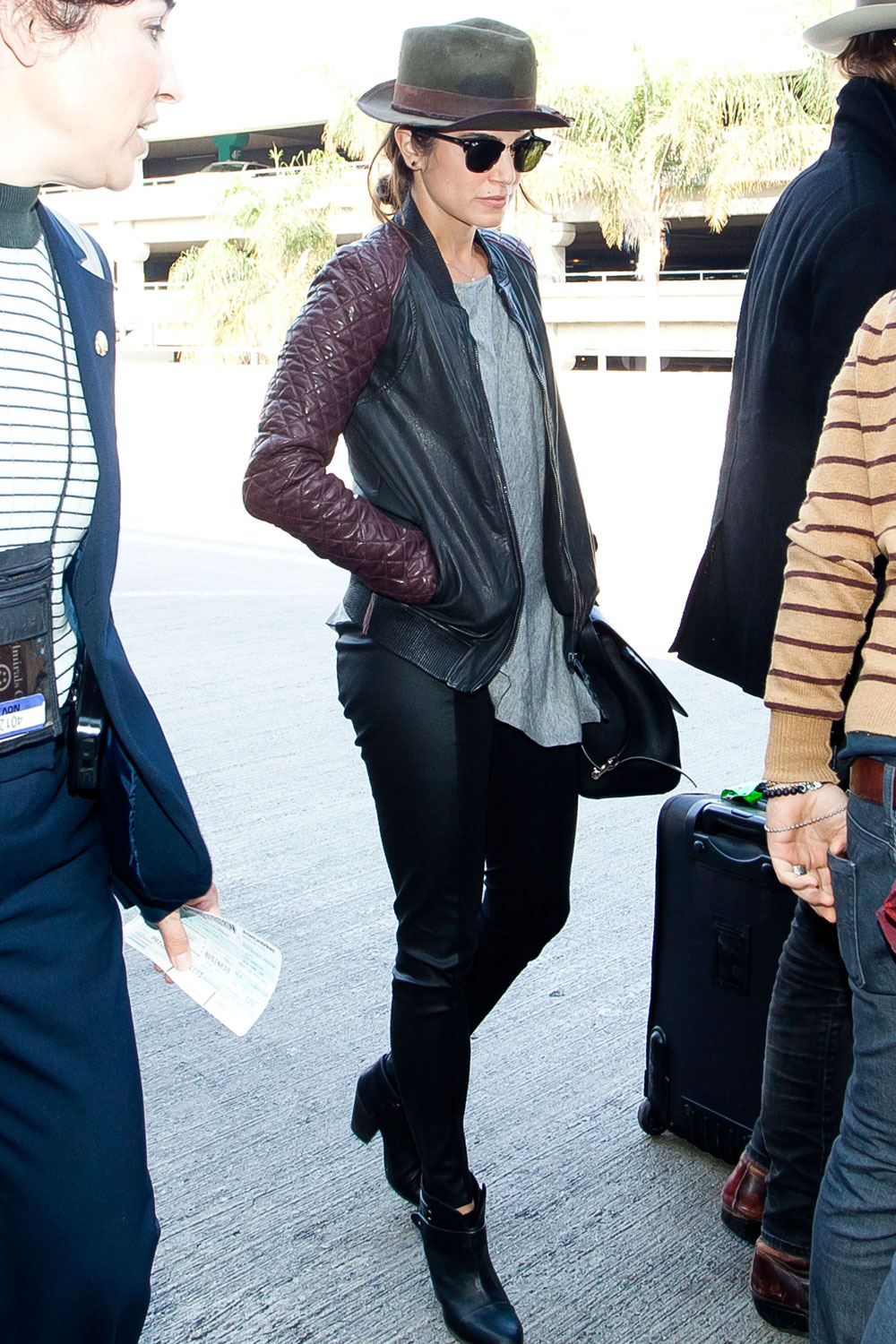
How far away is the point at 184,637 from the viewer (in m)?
7.73

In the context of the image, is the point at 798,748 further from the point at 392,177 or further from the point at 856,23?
the point at 392,177

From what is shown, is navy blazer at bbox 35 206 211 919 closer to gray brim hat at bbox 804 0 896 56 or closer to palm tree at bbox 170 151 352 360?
gray brim hat at bbox 804 0 896 56

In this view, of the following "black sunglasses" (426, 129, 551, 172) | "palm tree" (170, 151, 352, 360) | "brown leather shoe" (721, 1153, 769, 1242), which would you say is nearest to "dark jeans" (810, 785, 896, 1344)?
"brown leather shoe" (721, 1153, 769, 1242)

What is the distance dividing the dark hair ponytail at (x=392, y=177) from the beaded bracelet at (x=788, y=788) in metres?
1.25

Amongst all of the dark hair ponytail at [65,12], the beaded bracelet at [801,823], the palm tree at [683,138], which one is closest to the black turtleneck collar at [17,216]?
the dark hair ponytail at [65,12]

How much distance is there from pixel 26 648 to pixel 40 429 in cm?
27

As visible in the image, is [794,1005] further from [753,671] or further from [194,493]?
[194,493]

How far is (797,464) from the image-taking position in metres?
2.53

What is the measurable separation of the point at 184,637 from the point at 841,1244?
6346mm

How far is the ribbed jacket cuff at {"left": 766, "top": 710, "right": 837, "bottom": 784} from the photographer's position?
6.29ft

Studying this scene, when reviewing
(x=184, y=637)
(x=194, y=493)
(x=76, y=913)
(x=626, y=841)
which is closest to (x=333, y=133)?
(x=194, y=493)

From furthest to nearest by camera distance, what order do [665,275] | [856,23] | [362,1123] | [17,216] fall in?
1. [665,275]
2. [362,1123]
3. [856,23]
4. [17,216]

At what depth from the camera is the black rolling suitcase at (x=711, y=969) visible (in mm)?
2871

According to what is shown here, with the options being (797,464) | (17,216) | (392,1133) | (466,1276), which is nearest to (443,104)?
(797,464)
